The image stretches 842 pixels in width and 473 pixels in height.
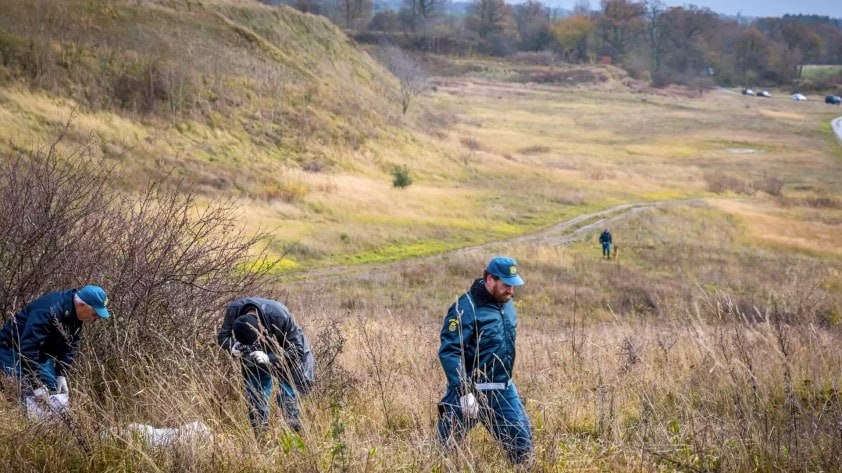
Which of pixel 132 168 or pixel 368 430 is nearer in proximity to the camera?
pixel 368 430

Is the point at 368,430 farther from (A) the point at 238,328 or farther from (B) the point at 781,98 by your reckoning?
(B) the point at 781,98

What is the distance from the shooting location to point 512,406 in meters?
4.77

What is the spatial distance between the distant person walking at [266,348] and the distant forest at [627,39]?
372 ft

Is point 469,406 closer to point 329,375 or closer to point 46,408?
point 329,375

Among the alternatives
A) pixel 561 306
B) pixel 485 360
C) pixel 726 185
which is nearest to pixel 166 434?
pixel 485 360

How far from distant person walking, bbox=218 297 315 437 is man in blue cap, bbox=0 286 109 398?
3.06ft

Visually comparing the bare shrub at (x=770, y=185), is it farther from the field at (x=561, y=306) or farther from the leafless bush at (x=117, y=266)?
the leafless bush at (x=117, y=266)

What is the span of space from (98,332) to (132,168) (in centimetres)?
2273

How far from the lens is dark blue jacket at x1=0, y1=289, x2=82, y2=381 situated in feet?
16.5

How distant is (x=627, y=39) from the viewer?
152250 millimetres

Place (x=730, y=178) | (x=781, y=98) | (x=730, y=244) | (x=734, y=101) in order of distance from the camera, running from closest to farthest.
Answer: (x=730, y=244)
(x=730, y=178)
(x=734, y=101)
(x=781, y=98)

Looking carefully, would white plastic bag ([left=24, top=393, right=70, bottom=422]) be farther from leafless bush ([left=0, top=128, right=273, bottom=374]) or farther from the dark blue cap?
the dark blue cap

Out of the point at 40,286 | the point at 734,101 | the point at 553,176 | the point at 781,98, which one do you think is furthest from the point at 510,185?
the point at 781,98

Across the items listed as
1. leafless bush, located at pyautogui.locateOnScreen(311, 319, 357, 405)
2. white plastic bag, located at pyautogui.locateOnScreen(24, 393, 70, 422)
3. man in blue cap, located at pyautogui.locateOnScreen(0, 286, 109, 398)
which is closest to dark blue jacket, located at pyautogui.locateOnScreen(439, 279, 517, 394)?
leafless bush, located at pyautogui.locateOnScreen(311, 319, 357, 405)
